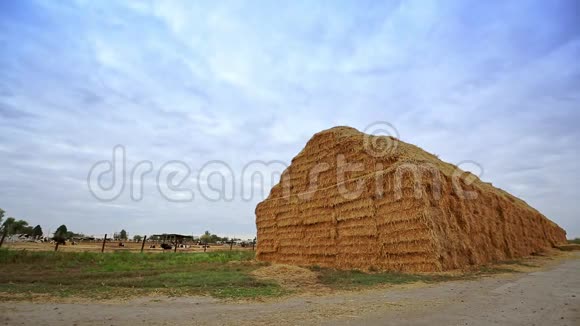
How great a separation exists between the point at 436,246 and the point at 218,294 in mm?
10094

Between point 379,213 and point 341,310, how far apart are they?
11.1 meters

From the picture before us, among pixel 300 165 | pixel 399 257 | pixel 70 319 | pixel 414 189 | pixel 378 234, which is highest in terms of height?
pixel 300 165

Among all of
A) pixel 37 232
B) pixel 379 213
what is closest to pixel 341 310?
pixel 379 213

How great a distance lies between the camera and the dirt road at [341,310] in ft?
22.0

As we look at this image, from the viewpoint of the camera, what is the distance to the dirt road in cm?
671

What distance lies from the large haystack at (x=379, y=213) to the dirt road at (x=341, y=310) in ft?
20.9

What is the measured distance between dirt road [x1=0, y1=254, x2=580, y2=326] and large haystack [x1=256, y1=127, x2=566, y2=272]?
6.37 m

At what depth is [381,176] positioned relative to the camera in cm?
1859

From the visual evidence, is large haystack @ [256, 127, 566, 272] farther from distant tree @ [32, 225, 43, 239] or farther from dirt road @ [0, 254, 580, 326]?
distant tree @ [32, 225, 43, 239]

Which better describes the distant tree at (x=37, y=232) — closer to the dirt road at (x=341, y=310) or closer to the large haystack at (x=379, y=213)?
the large haystack at (x=379, y=213)

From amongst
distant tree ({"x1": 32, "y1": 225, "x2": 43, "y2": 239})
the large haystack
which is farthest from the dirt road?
distant tree ({"x1": 32, "y1": 225, "x2": 43, "y2": 239})

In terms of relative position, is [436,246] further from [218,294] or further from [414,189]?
[218,294]

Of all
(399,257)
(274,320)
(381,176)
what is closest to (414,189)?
(381,176)

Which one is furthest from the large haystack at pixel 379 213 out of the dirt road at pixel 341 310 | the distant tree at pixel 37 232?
the distant tree at pixel 37 232
